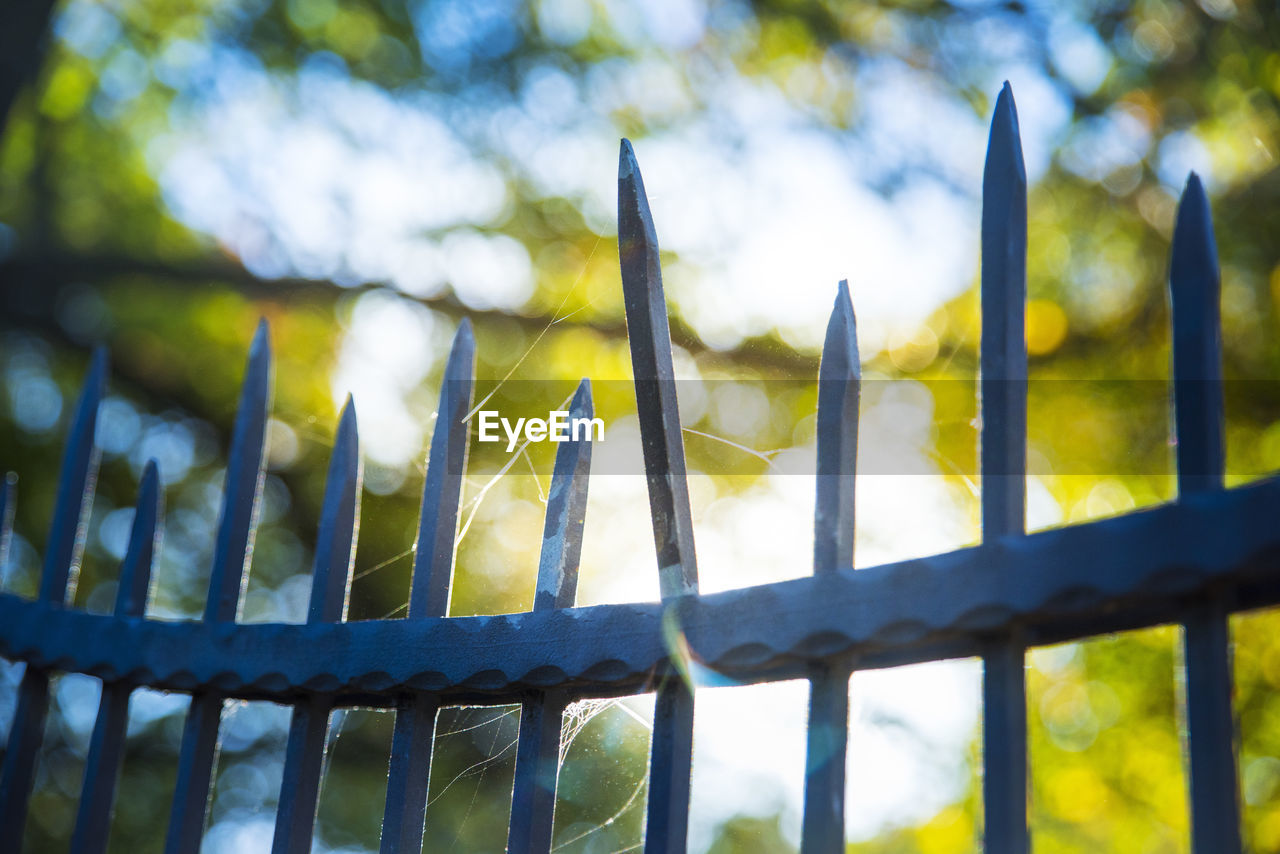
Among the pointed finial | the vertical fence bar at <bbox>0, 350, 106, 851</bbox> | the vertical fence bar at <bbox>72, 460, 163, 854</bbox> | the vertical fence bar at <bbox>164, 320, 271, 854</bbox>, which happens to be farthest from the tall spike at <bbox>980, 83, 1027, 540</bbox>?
the vertical fence bar at <bbox>0, 350, 106, 851</bbox>

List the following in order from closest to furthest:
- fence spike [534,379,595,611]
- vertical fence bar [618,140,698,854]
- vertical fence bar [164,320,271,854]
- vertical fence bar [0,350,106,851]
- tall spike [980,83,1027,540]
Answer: tall spike [980,83,1027,540]
vertical fence bar [618,140,698,854]
fence spike [534,379,595,611]
vertical fence bar [164,320,271,854]
vertical fence bar [0,350,106,851]

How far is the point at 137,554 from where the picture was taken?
160 cm

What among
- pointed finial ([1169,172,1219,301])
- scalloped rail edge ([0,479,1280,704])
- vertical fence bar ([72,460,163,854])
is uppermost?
pointed finial ([1169,172,1219,301])

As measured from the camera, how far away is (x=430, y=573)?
1.23 m

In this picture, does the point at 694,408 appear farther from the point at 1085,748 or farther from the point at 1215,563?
the point at 1215,563

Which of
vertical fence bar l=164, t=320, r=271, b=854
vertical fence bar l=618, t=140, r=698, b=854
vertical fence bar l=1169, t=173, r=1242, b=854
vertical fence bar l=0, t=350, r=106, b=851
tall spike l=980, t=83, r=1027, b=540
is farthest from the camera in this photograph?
vertical fence bar l=0, t=350, r=106, b=851

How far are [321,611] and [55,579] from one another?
79 cm

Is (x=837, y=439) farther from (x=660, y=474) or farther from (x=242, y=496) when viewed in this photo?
(x=242, y=496)

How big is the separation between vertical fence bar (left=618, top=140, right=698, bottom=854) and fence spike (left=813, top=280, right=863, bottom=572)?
174 mm

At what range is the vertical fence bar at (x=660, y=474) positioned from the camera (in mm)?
954

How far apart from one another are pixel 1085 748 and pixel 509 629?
4388mm

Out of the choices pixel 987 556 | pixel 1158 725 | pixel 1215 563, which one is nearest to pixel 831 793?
pixel 987 556

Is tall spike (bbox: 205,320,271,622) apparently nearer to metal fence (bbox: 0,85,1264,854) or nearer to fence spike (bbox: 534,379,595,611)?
metal fence (bbox: 0,85,1264,854)

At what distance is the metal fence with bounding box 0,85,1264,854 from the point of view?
2.32ft
